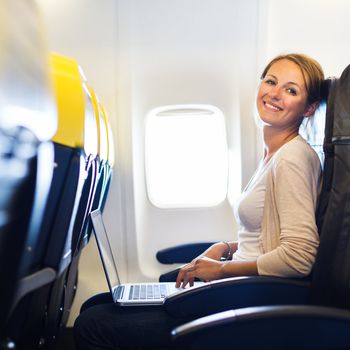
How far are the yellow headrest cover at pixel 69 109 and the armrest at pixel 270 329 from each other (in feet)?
1.72

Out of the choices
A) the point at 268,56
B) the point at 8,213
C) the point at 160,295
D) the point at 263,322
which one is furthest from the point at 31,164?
the point at 268,56

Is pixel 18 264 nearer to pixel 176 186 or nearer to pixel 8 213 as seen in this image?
pixel 8 213

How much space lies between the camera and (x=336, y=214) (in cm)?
125

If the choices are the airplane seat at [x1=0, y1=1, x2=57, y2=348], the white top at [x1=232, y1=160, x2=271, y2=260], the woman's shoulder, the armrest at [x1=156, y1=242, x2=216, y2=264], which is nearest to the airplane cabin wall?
the armrest at [x1=156, y1=242, x2=216, y2=264]

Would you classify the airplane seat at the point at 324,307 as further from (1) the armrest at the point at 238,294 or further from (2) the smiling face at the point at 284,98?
(2) the smiling face at the point at 284,98

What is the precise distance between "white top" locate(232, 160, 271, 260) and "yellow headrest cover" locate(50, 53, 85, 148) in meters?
0.86

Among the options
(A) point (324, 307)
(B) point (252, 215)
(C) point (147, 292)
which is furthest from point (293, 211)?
(C) point (147, 292)

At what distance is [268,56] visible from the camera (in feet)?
8.14

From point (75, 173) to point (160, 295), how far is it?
101cm

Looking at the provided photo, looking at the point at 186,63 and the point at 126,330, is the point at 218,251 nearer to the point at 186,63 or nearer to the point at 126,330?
the point at 126,330

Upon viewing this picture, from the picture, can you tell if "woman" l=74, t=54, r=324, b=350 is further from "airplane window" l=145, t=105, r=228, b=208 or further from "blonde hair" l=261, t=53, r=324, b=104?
"airplane window" l=145, t=105, r=228, b=208

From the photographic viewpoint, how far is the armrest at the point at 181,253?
2500mm

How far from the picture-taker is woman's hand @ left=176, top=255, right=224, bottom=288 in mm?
1638

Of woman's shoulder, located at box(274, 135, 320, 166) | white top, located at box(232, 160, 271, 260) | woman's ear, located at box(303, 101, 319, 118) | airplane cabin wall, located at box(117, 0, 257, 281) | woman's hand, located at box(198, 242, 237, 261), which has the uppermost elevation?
airplane cabin wall, located at box(117, 0, 257, 281)
